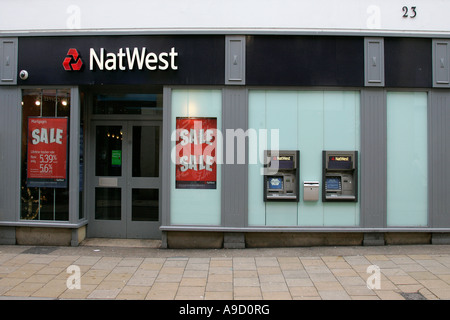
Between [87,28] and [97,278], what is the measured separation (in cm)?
498

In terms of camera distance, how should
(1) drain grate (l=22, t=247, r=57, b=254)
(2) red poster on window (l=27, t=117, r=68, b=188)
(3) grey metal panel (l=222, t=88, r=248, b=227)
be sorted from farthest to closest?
(2) red poster on window (l=27, t=117, r=68, b=188)
(3) grey metal panel (l=222, t=88, r=248, b=227)
(1) drain grate (l=22, t=247, r=57, b=254)

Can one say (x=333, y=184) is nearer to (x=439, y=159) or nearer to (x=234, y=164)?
(x=234, y=164)

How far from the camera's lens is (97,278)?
5.18 metres

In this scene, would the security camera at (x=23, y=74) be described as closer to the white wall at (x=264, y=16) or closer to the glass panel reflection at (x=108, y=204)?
the white wall at (x=264, y=16)

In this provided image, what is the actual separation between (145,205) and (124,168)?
969mm

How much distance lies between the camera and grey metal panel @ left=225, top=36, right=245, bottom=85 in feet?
22.1

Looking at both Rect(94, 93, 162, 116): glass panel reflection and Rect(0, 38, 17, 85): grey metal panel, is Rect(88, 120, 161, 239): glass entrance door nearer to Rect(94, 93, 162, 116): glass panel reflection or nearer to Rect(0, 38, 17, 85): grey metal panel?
Rect(94, 93, 162, 116): glass panel reflection

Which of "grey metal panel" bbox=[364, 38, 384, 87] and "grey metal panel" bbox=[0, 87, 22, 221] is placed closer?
"grey metal panel" bbox=[364, 38, 384, 87]

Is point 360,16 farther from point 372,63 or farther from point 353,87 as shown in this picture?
point 353,87

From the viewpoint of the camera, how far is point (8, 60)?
699 centimetres

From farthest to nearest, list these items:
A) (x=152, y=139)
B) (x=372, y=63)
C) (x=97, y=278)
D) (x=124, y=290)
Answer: (x=152, y=139) < (x=372, y=63) < (x=97, y=278) < (x=124, y=290)

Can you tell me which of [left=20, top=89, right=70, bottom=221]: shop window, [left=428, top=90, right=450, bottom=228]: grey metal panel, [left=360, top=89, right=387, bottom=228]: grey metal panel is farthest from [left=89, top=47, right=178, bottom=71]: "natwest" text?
[left=428, top=90, right=450, bottom=228]: grey metal panel

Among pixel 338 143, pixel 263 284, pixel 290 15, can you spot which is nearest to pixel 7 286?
pixel 263 284

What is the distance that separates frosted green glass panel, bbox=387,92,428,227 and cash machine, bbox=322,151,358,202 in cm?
73
